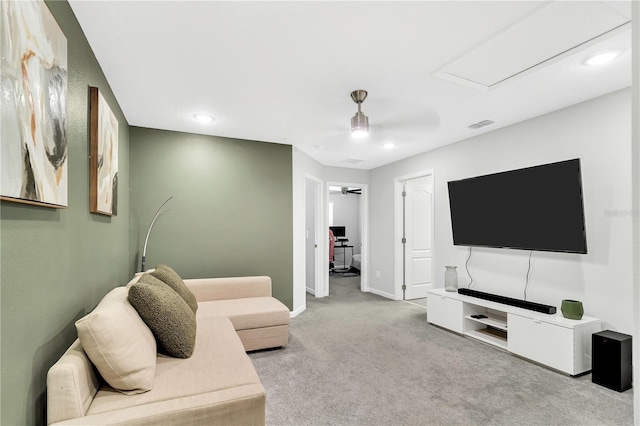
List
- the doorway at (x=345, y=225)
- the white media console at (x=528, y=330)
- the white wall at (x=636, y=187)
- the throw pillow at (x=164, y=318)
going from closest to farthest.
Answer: the white wall at (x=636, y=187)
the throw pillow at (x=164, y=318)
the white media console at (x=528, y=330)
the doorway at (x=345, y=225)

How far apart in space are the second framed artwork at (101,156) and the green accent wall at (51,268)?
70 mm

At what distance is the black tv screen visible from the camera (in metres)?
2.97

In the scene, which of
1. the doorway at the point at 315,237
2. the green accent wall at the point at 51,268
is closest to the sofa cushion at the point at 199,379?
the green accent wall at the point at 51,268

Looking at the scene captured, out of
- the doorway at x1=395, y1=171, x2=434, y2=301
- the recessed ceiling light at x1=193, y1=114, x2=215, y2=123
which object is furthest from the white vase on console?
the recessed ceiling light at x1=193, y1=114, x2=215, y2=123

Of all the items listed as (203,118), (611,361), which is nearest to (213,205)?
(203,118)

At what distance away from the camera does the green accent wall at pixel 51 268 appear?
1124mm

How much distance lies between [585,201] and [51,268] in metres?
4.03

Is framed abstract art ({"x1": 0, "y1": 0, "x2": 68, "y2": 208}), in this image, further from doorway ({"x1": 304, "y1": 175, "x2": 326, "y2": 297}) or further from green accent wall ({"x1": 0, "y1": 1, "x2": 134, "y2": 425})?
doorway ({"x1": 304, "y1": 175, "x2": 326, "y2": 297})

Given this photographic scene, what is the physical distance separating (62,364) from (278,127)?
3053 mm

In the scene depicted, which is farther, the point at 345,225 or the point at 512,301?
the point at 345,225

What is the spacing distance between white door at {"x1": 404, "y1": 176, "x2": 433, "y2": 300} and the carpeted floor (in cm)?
179

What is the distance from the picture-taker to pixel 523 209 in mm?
3408

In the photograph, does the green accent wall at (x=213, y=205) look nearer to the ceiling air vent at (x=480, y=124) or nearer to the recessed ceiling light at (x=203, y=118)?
the recessed ceiling light at (x=203, y=118)

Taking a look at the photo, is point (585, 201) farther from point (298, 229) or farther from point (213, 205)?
point (213, 205)
